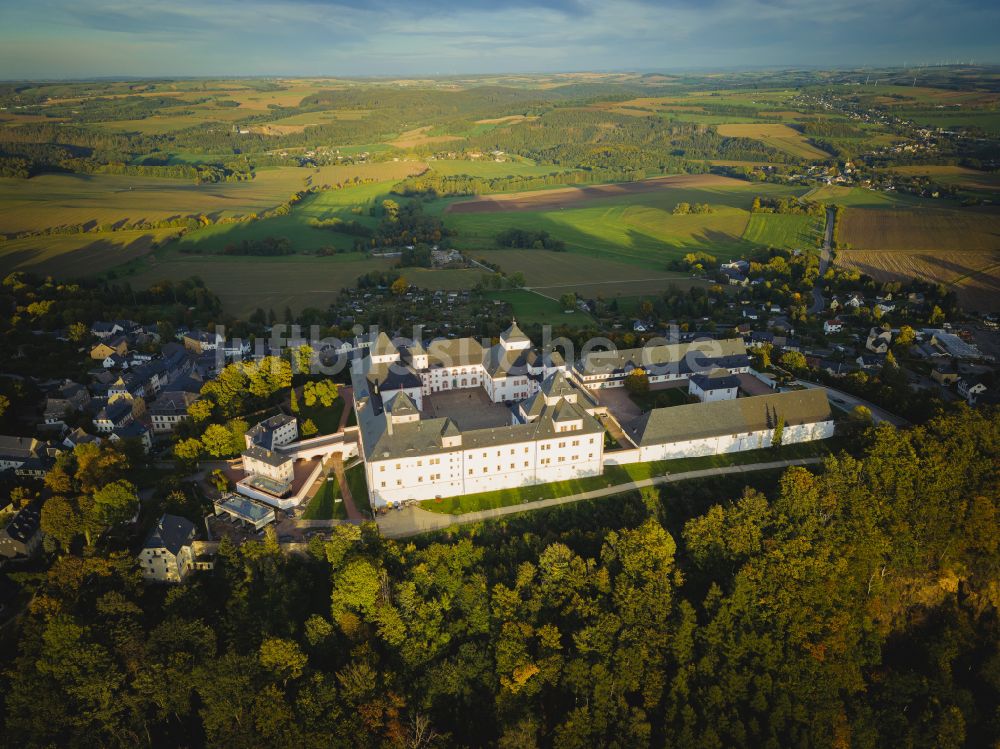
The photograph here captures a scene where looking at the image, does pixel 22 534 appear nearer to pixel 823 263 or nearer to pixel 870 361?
pixel 870 361

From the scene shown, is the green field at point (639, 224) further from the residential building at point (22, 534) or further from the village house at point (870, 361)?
the residential building at point (22, 534)

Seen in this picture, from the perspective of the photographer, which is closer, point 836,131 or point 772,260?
point 772,260

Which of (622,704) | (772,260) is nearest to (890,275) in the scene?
(772,260)

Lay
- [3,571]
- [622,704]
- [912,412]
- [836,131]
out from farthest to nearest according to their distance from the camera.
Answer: [836,131]
[912,412]
[3,571]
[622,704]

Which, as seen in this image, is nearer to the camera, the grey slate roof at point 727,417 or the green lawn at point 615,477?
the green lawn at point 615,477

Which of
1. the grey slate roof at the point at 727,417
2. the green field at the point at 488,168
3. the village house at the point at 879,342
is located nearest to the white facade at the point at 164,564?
the grey slate roof at the point at 727,417

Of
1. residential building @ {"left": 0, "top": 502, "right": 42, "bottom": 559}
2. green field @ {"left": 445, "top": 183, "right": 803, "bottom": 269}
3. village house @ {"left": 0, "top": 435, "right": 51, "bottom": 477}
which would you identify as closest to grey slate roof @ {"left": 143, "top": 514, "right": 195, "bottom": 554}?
residential building @ {"left": 0, "top": 502, "right": 42, "bottom": 559}

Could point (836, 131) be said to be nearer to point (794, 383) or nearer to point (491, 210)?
point (491, 210)
